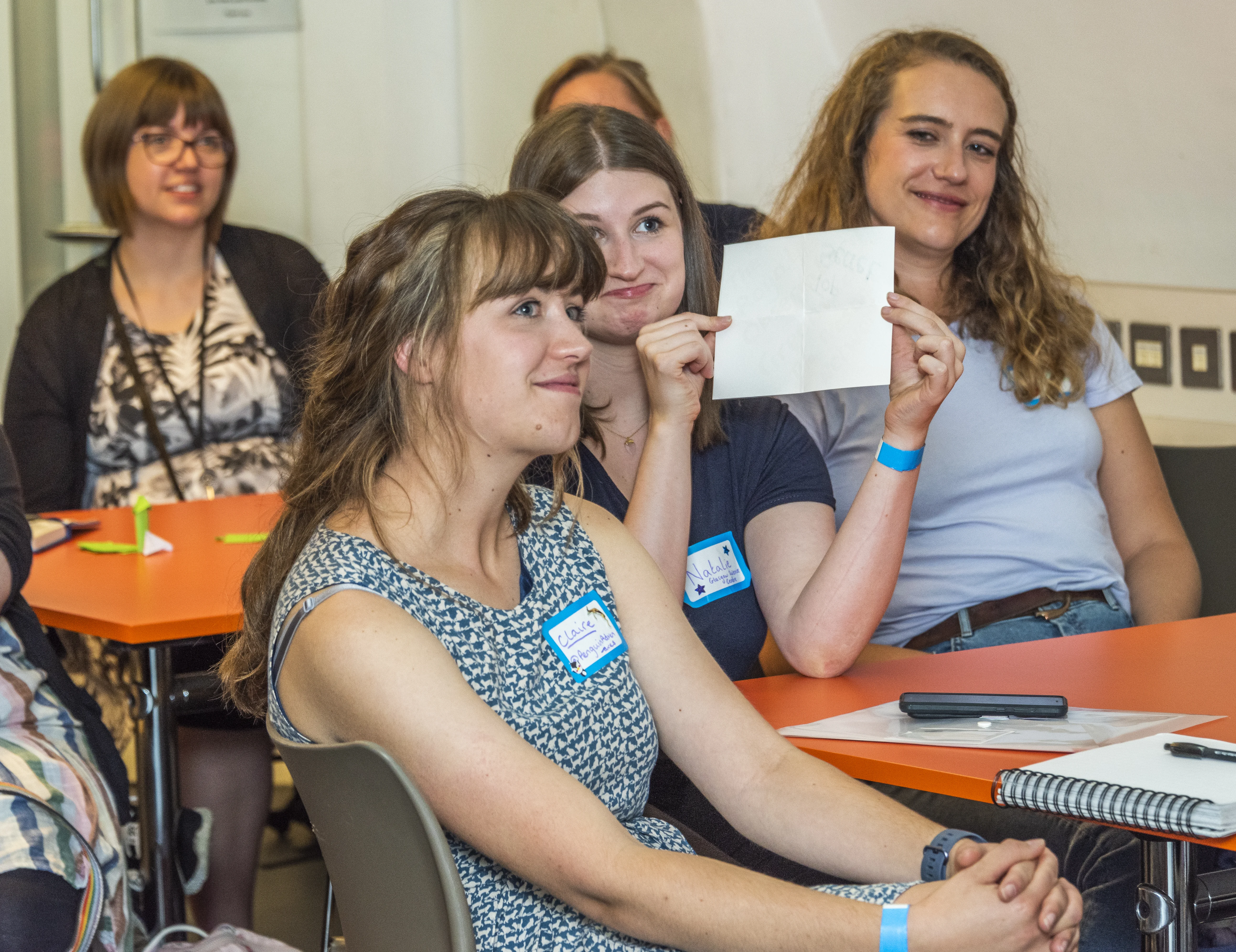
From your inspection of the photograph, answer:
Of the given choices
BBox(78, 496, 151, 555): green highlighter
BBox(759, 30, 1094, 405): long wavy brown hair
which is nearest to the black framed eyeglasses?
BBox(78, 496, 151, 555): green highlighter

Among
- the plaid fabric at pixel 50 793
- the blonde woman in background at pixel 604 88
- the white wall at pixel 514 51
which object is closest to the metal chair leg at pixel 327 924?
the plaid fabric at pixel 50 793

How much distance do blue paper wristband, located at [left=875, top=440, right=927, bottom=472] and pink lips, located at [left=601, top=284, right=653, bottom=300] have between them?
0.46 metres

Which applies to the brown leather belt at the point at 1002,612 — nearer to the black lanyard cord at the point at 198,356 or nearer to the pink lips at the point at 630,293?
the pink lips at the point at 630,293

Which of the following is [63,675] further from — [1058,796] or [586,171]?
[1058,796]

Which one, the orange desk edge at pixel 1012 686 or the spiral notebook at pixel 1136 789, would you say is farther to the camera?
the orange desk edge at pixel 1012 686

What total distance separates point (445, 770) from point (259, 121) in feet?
15.4

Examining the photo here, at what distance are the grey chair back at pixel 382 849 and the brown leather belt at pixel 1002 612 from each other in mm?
1465

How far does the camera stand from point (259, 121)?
5.53 meters

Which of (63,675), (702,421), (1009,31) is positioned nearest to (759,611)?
(702,421)

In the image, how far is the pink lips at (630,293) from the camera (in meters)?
2.21

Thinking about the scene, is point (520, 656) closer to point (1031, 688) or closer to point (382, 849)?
point (382, 849)

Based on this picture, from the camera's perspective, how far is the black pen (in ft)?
4.69

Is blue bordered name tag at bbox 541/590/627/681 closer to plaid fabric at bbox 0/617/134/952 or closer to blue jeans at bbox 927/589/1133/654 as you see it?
plaid fabric at bbox 0/617/134/952

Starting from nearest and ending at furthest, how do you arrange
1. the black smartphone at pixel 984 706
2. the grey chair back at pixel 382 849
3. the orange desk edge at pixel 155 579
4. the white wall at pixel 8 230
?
the grey chair back at pixel 382 849, the black smartphone at pixel 984 706, the orange desk edge at pixel 155 579, the white wall at pixel 8 230
